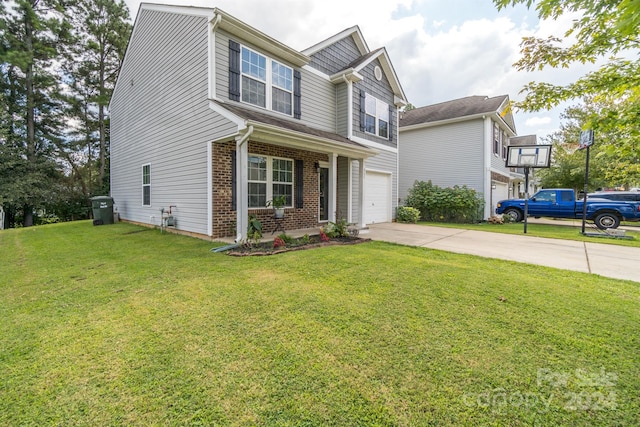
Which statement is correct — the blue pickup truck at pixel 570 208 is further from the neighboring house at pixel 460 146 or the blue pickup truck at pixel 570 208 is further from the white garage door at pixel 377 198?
the white garage door at pixel 377 198

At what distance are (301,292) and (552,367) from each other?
248cm

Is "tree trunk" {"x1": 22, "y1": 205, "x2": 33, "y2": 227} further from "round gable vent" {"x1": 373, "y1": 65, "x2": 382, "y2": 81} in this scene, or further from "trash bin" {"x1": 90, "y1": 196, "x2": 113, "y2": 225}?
"round gable vent" {"x1": 373, "y1": 65, "x2": 382, "y2": 81}

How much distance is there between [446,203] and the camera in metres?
A: 13.1

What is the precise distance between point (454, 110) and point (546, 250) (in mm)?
11033

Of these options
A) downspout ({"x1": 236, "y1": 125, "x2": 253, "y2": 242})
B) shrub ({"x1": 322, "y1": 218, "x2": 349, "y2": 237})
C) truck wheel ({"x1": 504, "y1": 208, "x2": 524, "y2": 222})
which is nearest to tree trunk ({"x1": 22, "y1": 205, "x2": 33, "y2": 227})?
downspout ({"x1": 236, "y1": 125, "x2": 253, "y2": 242})

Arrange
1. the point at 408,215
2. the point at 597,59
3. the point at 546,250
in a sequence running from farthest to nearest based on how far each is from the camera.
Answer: the point at 408,215, the point at 546,250, the point at 597,59

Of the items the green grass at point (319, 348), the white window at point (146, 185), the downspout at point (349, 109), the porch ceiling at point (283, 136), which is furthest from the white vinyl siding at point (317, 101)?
the green grass at point (319, 348)

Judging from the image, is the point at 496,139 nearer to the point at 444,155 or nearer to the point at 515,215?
the point at 444,155

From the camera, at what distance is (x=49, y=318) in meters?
2.85

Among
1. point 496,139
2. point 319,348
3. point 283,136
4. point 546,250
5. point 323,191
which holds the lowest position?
point 319,348

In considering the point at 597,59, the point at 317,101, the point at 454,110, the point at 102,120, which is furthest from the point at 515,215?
the point at 102,120

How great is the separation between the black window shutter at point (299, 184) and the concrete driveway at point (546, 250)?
7.33ft

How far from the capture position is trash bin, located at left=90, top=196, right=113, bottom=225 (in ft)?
36.9

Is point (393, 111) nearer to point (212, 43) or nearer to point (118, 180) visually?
point (212, 43)
